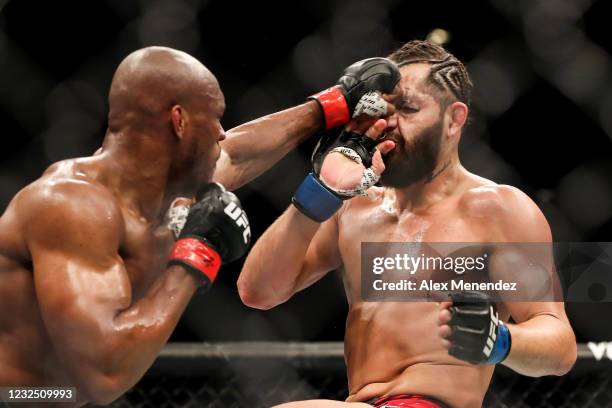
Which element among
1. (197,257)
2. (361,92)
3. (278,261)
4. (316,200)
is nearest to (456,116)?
(361,92)

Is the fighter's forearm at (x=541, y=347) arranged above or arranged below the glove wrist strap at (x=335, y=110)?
below

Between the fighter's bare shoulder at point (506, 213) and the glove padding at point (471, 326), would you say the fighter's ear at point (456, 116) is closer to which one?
the fighter's bare shoulder at point (506, 213)

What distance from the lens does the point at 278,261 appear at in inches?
68.9

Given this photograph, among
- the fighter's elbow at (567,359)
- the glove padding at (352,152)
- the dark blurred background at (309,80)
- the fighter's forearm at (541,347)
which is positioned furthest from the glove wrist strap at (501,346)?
the dark blurred background at (309,80)

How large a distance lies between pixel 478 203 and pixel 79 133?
154 centimetres

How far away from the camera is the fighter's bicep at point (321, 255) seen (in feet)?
5.97

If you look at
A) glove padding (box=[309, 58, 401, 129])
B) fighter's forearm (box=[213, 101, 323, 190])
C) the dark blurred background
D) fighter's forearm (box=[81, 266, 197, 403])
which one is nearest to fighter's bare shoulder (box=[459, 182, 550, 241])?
glove padding (box=[309, 58, 401, 129])

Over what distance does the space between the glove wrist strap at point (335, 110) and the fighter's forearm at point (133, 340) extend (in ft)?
1.90

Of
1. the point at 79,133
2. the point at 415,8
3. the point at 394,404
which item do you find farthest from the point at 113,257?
the point at 415,8

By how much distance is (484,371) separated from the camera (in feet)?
5.46

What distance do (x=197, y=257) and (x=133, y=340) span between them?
0.54ft

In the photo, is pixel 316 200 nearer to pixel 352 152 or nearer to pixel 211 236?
pixel 352 152

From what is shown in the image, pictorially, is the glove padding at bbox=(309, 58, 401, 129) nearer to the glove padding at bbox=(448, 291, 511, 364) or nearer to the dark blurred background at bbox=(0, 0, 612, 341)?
the glove padding at bbox=(448, 291, 511, 364)

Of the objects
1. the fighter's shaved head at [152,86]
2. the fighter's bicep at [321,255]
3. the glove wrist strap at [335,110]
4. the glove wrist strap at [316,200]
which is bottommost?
the fighter's bicep at [321,255]
